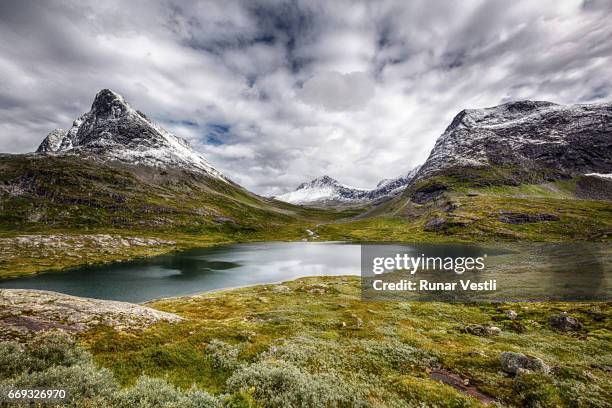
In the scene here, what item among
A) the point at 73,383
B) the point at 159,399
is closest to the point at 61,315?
the point at 73,383

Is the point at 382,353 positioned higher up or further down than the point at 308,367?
further down

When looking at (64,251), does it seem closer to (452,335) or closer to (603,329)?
(452,335)

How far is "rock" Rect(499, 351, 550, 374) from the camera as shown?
21.3 meters

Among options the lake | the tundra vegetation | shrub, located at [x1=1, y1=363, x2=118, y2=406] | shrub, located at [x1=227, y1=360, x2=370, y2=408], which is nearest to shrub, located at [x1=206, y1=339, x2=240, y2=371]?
the tundra vegetation

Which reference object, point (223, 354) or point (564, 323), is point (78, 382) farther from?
point (564, 323)

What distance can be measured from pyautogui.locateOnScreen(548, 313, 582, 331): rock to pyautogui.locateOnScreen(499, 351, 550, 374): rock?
85.1 ft

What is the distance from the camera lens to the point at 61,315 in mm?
23031

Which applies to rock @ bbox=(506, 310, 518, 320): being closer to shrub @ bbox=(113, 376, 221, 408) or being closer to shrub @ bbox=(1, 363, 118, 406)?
shrub @ bbox=(113, 376, 221, 408)

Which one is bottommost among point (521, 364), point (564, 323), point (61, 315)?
point (564, 323)

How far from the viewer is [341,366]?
21859 millimetres

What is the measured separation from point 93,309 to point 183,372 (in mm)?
13390

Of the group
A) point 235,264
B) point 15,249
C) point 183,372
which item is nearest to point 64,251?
point 15,249

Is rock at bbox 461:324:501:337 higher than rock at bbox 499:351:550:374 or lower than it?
lower

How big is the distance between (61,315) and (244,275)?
91.2 m
